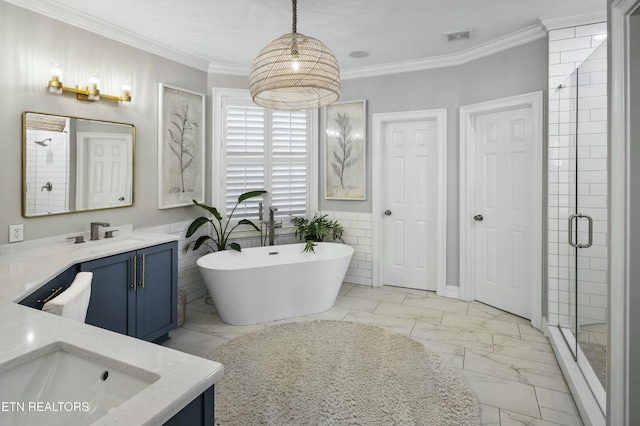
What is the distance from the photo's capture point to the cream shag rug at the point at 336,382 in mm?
2141

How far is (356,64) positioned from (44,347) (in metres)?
4.10

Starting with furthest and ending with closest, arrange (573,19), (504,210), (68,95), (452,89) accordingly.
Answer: (452,89) < (504,210) < (573,19) < (68,95)

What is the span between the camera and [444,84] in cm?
420

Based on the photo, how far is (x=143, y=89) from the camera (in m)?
3.58

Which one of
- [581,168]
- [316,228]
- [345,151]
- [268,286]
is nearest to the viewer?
[581,168]

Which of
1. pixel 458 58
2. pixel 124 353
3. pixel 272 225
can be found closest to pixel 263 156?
pixel 272 225

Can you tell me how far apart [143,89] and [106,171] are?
900mm

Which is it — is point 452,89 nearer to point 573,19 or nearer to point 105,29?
point 573,19

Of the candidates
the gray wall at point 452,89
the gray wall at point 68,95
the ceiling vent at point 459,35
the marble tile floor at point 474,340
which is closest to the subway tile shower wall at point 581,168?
the gray wall at point 452,89

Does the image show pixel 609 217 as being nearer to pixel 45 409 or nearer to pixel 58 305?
pixel 45 409

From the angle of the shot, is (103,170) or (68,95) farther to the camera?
(103,170)

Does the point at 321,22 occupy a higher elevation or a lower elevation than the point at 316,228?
higher

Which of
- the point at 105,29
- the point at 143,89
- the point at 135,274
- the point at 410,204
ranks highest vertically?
the point at 105,29

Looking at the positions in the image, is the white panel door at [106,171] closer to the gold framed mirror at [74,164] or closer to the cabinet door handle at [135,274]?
the gold framed mirror at [74,164]
